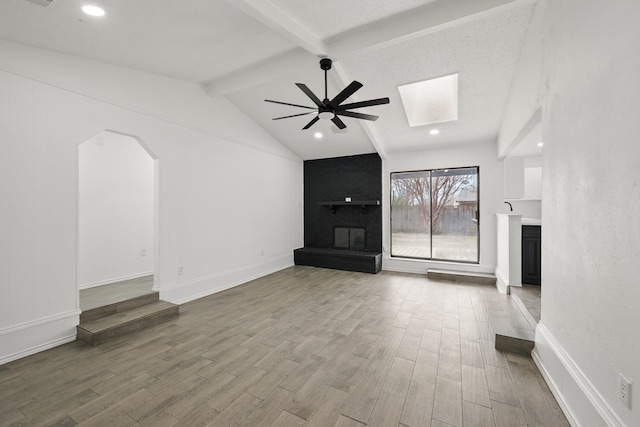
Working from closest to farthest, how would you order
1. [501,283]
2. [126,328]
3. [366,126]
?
[126,328], [501,283], [366,126]

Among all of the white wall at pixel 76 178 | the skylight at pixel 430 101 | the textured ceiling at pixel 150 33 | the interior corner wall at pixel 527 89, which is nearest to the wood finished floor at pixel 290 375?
the white wall at pixel 76 178

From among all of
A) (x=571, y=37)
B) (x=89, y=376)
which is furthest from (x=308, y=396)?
(x=571, y=37)

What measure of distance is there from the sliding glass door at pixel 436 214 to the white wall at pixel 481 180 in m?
0.14

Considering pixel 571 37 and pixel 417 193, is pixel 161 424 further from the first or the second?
pixel 417 193

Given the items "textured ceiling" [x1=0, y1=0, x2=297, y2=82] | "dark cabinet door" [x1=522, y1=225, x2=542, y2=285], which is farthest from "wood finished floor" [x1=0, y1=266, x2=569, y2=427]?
"textured ceiling" [x1=0, y1=0, x2=297, y2=82]

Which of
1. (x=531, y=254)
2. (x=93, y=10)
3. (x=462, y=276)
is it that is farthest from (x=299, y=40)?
(x=462, y=276)

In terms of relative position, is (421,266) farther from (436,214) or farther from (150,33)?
(150,33)

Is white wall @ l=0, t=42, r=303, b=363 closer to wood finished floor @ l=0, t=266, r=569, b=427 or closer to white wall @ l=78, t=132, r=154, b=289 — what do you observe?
wood finished floor @ l=0, t=266, r=569, b=427

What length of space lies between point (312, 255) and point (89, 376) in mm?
4749

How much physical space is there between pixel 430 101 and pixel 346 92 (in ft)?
8.53

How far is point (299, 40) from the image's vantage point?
2869mm

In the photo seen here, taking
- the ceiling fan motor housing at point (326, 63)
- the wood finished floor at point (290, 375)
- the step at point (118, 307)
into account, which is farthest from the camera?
the ceiling fan motor housing at point (326, 63)

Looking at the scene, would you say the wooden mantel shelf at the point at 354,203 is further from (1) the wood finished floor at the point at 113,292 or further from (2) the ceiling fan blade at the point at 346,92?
(1) the wood finished floor at the point at 113,292

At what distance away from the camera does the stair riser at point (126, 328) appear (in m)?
Answer: 2.82
